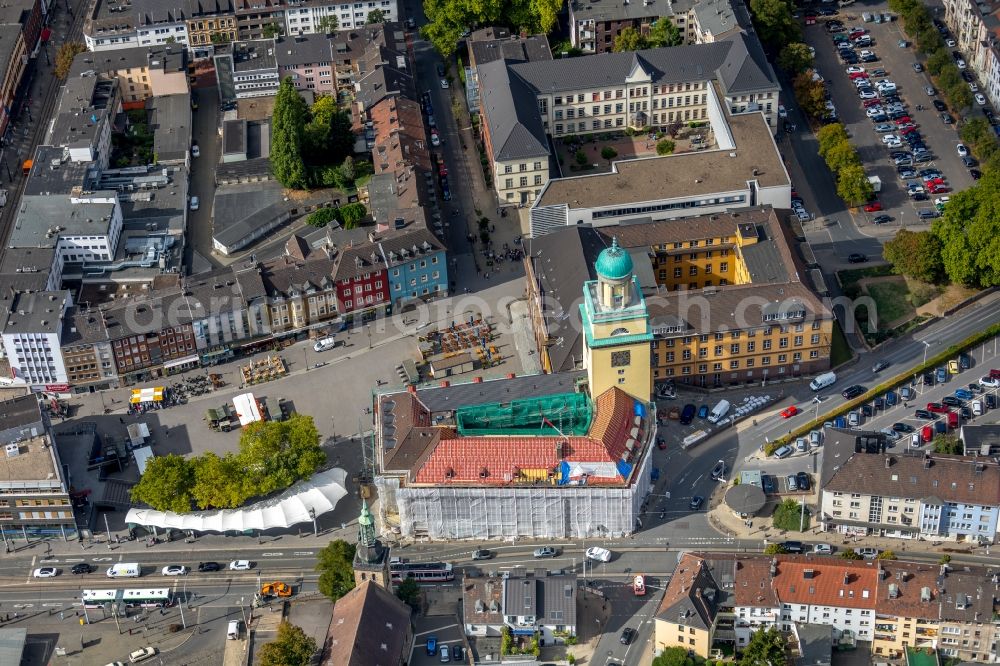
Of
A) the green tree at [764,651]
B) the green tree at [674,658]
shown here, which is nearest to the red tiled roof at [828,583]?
the green tree at [764,651]

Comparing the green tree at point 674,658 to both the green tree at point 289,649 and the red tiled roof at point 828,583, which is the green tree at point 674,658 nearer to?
the red tiled roof at point 828,583

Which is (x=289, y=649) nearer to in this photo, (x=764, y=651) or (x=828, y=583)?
(x=764, y=651)

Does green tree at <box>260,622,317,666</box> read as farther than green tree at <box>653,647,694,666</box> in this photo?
Yes

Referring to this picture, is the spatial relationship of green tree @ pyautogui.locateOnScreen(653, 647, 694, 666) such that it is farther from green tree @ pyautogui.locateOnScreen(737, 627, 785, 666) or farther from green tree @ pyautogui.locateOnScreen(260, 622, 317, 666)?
green tree @ pyautogui.locateOnScreen(260, 622, 317, 666)

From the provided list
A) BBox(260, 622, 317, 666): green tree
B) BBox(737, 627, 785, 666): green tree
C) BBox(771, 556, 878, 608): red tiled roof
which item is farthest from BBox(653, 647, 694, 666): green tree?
BBox(260, 622, 317, 666): green tree

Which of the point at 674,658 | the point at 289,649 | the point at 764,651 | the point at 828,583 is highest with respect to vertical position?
the point at 828,583

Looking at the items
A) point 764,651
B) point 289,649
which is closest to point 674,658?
point 764,651
